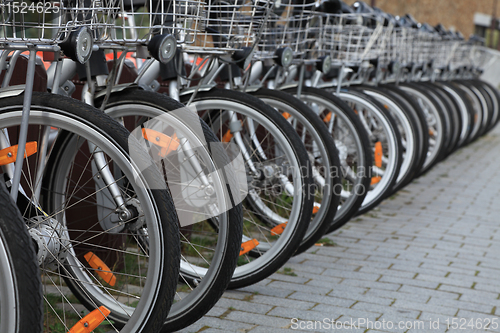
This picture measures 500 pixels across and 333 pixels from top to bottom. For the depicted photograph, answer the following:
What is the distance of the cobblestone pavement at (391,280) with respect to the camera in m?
2.77

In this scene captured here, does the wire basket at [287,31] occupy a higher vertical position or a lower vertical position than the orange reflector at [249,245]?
higher

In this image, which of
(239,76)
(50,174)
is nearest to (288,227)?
(239,76)

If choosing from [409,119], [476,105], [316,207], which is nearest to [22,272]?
[316,207]

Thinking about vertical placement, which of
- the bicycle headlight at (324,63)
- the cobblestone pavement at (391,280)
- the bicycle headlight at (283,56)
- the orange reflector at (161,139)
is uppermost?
the bicycle headlight at (283,56)

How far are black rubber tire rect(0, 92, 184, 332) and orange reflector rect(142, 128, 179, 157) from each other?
52 centimetres

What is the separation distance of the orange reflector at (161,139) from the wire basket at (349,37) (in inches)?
77.0

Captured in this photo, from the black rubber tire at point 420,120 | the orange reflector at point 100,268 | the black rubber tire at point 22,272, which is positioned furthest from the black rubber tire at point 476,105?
the black rubber tire at point 22,272

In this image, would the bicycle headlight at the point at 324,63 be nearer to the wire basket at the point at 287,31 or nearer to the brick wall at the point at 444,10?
the wire basket at the point at 287,31

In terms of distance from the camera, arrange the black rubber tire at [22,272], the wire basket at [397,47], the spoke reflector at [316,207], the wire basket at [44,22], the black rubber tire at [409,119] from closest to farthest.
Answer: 1. the black rubber tire at [22,272]
2. the wire basket at [44,22]
3. the spoke reflector at [316,207]
4. the black rubber tire at [409,119]
5. the wire basket at [397,47]

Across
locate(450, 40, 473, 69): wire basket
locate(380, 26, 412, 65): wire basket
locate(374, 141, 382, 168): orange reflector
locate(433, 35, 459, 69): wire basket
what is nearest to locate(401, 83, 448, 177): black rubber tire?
locate(380, 26, 412, 65): wire basket

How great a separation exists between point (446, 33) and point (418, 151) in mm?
3507

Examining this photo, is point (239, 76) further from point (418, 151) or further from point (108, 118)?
point (418, 151)

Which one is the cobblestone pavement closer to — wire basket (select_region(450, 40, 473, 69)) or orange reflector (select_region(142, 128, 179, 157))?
orange reflector (select_region(142, 128, 179, 157))

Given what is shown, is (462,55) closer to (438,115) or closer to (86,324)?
(438,115)
